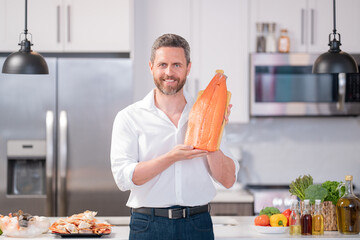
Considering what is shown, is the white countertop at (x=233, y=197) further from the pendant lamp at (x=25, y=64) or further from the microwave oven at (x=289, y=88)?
the pendant lamp at (x=25, y=64)

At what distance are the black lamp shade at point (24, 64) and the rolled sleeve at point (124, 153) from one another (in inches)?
29.9

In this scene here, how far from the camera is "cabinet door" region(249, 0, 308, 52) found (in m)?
4.58

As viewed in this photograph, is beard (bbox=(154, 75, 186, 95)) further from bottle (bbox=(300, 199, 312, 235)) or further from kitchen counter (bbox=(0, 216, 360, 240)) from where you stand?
bottle (bbox=(300, 199, 312, 235))

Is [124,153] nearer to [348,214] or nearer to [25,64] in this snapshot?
[25,64]

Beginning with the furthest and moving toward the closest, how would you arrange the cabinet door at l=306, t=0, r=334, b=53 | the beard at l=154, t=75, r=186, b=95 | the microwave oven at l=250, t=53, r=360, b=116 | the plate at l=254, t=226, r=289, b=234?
the cabinet door at l=306, t=0, r=334, b=53, the microwave oven at l=250, t=53, r=360, b=116, the plate at l=254, t=226, r=289, b=234, the beard at l=154, t=75, r=186, b=95

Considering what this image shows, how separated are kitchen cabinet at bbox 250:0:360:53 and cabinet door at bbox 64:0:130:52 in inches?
43.5

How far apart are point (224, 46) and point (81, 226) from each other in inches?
91.8

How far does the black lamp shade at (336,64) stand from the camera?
301 centimetres

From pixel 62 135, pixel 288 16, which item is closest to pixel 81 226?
pixel 62 135

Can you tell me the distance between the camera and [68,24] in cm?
428

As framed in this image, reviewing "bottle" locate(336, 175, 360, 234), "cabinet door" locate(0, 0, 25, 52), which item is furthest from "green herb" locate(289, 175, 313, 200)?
"cabinet door" locate(0, 0, 25, 52)

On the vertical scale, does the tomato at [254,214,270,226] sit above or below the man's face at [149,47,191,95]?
below

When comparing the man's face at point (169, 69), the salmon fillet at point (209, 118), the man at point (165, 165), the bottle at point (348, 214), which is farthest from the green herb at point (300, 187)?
the man's face at point (169, 69)

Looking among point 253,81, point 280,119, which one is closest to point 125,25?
point 253,81
